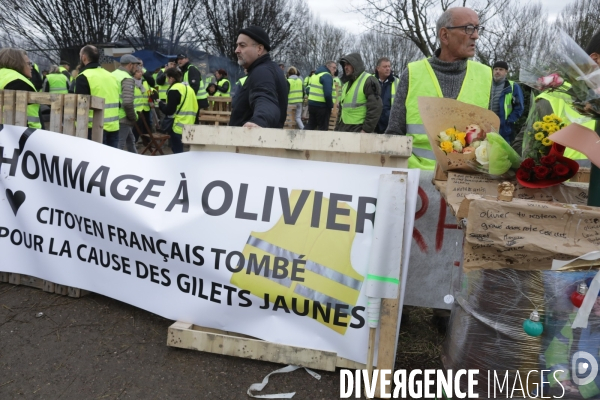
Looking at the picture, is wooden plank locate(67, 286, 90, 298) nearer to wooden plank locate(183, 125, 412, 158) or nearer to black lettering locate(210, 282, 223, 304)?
black lettering locate(210, 282, 223, 304)

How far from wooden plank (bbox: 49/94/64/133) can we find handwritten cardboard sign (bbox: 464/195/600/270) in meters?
3.39

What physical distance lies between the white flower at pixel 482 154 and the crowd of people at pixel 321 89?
0.59 metres

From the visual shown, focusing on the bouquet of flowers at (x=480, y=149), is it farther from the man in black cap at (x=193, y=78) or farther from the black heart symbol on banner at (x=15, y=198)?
the man in black cap at (x=193, y=78)

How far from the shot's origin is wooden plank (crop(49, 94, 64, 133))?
4398mm

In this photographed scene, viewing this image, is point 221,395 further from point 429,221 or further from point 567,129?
point 567,129

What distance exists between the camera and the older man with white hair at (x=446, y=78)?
383cm

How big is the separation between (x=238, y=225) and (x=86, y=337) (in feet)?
4.23

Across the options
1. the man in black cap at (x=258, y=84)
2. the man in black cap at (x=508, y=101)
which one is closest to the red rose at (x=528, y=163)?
the man in black cap at (x=258, y=84)

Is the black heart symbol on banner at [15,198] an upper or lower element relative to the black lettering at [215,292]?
upper

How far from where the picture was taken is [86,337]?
364 cm

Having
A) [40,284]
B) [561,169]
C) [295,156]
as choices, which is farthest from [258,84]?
[40,284]

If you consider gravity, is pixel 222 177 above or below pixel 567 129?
below

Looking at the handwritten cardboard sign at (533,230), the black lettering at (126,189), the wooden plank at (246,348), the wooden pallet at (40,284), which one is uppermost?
the handwritten cardboard sign at (533,230)

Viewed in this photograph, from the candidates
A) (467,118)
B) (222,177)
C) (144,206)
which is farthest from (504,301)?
(144,206)
